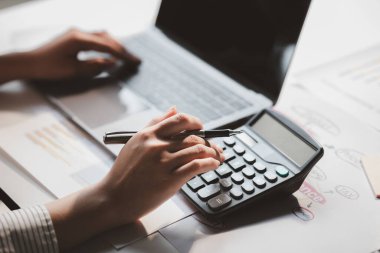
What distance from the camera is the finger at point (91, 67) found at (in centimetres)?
84

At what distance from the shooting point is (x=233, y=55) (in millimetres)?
802

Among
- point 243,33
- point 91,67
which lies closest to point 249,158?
point 243,33

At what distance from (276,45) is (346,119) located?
167 mm

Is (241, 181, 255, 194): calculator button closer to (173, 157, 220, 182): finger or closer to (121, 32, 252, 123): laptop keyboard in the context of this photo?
(173, 157, 220, 182): finger

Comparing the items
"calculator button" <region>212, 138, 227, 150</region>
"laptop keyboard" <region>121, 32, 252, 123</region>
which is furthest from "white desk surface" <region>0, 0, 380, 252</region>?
"calculator button" <region>212, 138, 227, 150</region>

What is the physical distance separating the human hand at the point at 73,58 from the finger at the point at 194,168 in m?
0.34

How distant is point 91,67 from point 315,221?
1.50 ft

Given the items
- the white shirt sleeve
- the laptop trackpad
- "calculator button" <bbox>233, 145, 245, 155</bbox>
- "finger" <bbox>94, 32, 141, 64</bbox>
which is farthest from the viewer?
"finger" <bbox>94, 32, 141, 64</bbox>

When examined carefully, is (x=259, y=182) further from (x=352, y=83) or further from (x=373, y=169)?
(x=352, y=83)

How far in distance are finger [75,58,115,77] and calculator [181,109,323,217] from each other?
290 millimetres

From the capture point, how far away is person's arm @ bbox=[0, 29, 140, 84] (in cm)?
82

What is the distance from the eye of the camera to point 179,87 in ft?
2.68

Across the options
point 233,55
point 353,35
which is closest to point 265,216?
point 233,55

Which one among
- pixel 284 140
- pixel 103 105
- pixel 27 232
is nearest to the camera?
pixel 27 232
